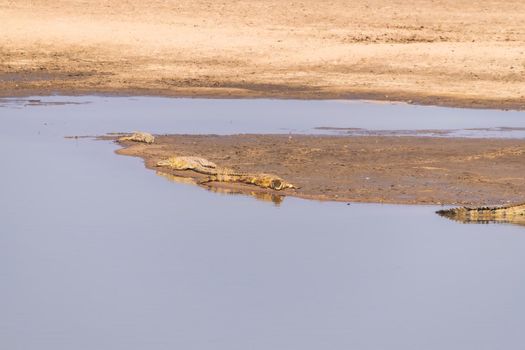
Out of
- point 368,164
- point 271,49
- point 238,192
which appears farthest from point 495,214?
point 271,49

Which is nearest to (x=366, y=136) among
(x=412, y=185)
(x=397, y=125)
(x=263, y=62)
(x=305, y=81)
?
(x=397, y=125)

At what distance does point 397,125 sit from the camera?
2155cm

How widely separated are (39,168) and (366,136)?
212 inches

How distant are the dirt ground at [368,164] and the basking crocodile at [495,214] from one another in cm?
123

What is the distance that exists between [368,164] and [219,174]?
2.33 m

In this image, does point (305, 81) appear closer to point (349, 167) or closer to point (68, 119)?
point (68, 119)

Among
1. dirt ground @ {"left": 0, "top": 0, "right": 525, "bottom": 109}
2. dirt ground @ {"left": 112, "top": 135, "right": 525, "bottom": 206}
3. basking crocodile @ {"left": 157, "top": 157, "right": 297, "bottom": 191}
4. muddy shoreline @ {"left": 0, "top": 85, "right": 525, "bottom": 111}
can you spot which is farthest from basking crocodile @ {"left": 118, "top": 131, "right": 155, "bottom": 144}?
dirt ground @ {"left": 0, "top": 0, "right": 525, "bottom": 109}

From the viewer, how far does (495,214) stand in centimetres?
1357

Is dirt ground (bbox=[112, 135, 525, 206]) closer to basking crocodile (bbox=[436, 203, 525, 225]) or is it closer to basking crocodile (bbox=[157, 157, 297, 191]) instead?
basking crocodile (bbox=[157, 157, 297, 191])

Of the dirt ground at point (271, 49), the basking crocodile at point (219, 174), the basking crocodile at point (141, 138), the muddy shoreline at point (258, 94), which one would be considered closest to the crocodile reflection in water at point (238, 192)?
the basking crocodile at point (219, 174)

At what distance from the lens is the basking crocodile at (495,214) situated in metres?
13.5

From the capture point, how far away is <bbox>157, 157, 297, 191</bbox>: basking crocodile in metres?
15.5

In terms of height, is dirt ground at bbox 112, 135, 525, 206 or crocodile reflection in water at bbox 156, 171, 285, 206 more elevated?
dirt ground at bbox 112, 135, 525, 206

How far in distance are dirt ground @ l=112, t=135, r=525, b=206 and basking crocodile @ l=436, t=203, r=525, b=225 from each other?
1225 mm
